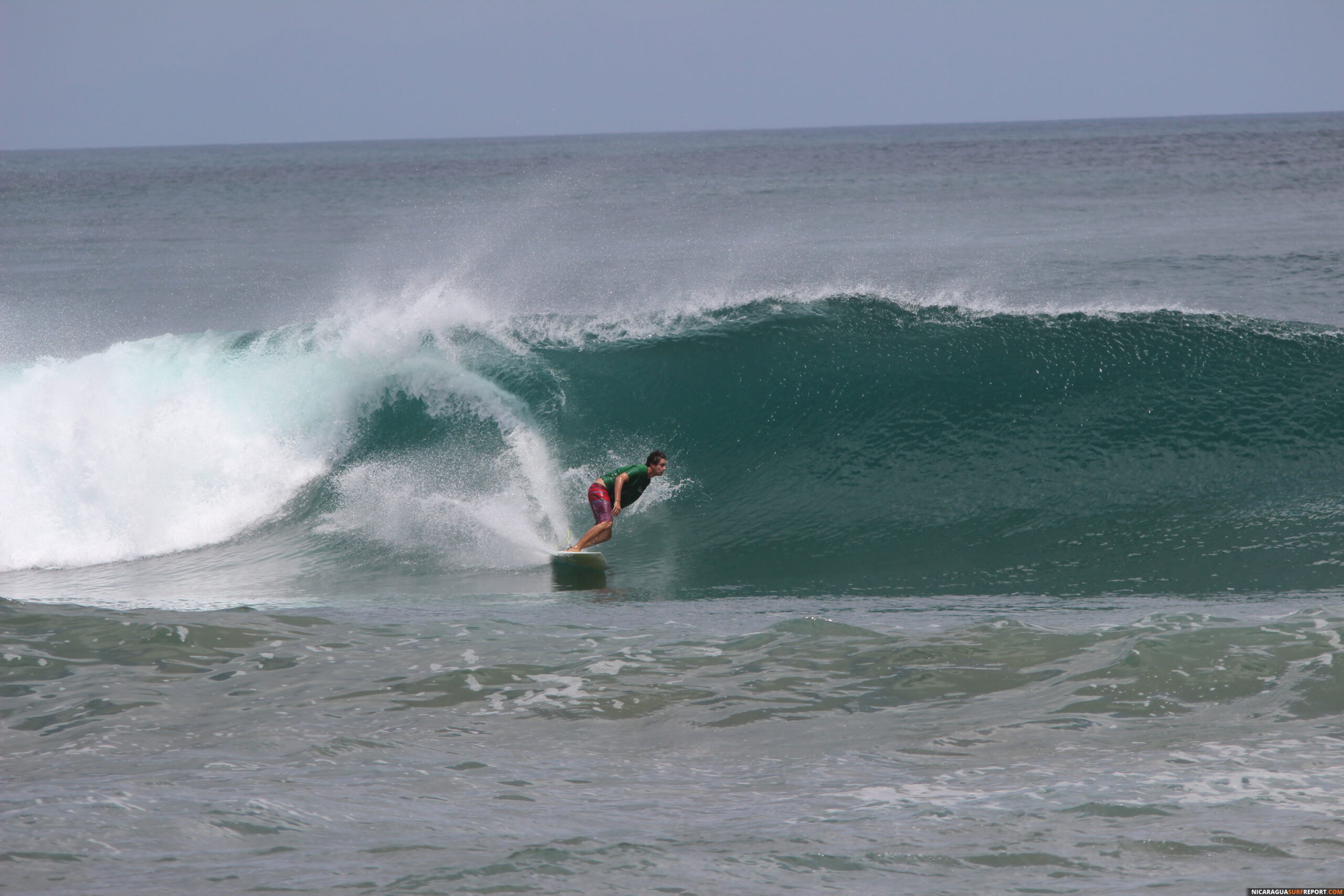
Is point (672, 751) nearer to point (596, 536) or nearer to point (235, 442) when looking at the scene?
point (596, 536)

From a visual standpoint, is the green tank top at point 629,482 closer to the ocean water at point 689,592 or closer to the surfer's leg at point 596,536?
the surfer's leg at point 596,536

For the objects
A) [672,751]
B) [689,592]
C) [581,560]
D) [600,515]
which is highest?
[600,515]

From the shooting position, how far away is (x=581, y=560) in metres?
8.73

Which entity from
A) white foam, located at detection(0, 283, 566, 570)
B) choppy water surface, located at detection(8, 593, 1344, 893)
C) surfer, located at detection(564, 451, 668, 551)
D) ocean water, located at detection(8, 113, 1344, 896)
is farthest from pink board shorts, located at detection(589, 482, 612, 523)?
choppy water surface, located at detection(8, 593, 1344, 893)

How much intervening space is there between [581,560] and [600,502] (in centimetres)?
52

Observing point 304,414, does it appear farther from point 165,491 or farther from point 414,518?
point 414,518

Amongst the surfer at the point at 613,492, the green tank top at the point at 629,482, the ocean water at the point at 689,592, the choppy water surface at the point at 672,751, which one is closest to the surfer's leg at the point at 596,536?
the surfer at the point at 613,492

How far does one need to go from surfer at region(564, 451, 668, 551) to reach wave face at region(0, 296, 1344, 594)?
0.49 meters

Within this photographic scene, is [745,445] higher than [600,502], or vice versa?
[745,445]

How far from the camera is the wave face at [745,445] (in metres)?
9.13

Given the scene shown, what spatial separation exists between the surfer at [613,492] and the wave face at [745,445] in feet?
1.61

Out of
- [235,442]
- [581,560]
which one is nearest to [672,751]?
[581,560]

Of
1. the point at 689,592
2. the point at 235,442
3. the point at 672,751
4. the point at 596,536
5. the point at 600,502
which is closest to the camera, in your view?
the point at 672,751

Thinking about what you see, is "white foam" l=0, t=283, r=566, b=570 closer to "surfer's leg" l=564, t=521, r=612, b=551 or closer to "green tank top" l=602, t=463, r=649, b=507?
"surfer's leg" l=564, t=521, r=612, b=551
